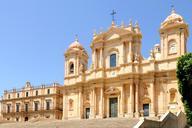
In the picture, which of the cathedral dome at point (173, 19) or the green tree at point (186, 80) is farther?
the cathedral dome at point (173, 19)

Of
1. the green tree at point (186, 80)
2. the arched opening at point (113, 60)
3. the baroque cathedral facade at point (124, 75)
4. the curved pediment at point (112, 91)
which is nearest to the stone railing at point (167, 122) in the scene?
the green tree at point (186, 80)

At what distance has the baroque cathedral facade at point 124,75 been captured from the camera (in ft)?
137

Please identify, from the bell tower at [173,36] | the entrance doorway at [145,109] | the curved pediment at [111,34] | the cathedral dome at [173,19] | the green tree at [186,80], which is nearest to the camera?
the green tree at [186,80]

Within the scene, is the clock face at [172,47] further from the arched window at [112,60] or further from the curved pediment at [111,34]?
the arched window at [112,60]

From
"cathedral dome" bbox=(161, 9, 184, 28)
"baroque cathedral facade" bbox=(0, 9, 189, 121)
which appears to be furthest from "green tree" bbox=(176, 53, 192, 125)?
"cathedral dome" bbox=(161, 9, 184, 28)

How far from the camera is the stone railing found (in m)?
25.6

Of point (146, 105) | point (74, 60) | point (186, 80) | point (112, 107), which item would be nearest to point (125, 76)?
point (146, 105)

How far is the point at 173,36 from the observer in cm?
4241

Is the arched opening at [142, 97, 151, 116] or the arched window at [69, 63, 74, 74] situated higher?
the arched window at [69, 63, 74, 74]

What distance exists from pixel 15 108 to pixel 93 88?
95.6 feet

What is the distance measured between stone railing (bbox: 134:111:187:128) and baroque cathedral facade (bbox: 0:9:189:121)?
3227 mm

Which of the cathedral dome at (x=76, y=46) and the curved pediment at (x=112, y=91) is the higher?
the cathedral dome at (x=76, y=46)

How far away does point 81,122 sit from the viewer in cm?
3362

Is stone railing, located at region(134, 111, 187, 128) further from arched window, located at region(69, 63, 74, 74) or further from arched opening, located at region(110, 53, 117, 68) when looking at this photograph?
arched window, located at region(69, 63, 74, 74)
